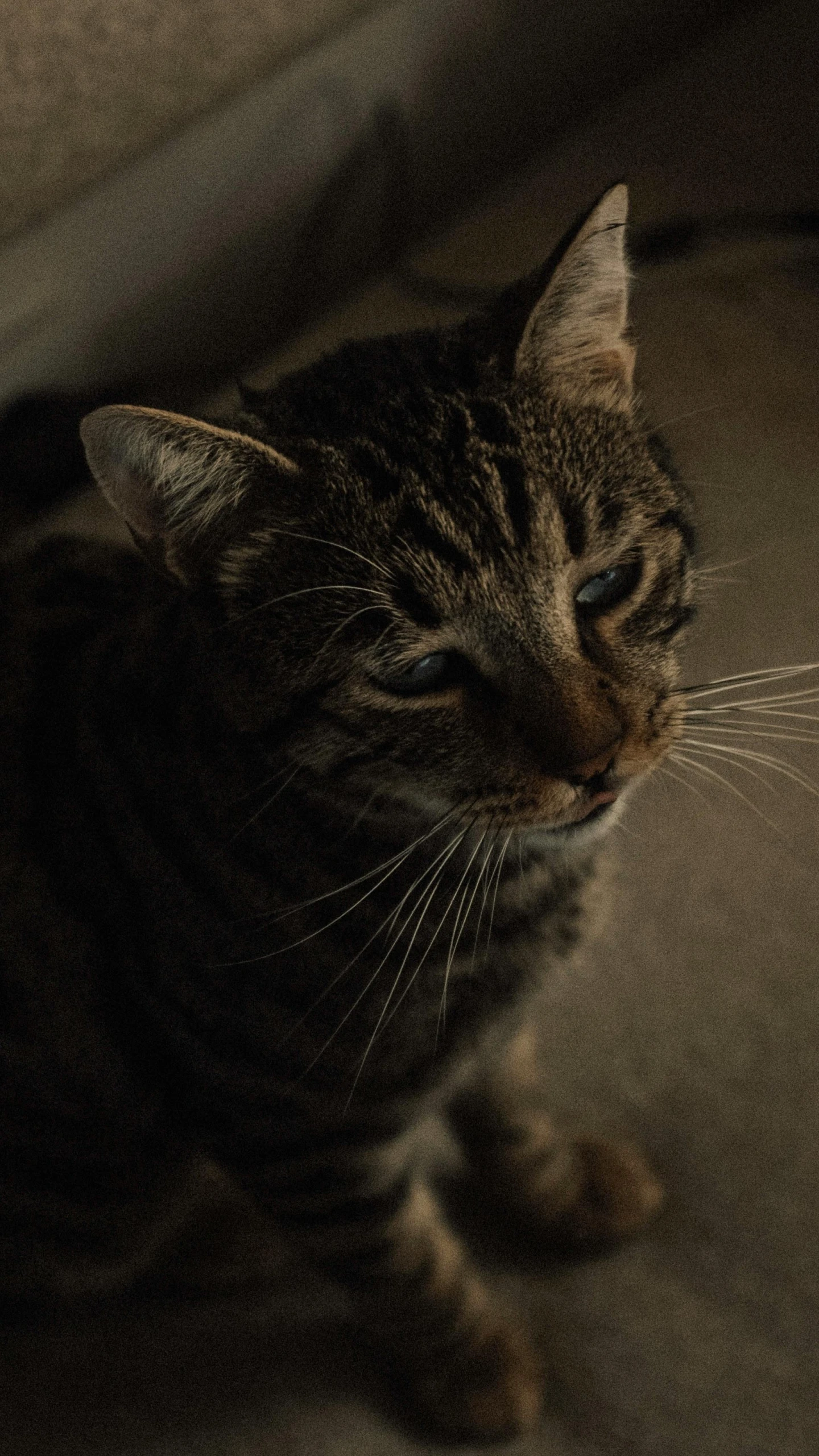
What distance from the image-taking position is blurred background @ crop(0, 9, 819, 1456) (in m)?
1.13

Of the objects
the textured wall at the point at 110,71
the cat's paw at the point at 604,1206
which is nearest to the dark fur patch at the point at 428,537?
the cat's paw at the point at 604,1206

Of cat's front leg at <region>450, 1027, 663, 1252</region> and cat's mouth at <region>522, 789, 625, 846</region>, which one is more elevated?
cat's mouth at <region>522, 789, 625, 846</region>

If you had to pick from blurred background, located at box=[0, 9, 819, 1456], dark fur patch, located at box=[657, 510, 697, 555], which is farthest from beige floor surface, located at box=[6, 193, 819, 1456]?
dark fur patch, located at box=[657, 510, 697, 555]

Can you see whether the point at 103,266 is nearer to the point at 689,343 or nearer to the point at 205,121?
the point at 205,121

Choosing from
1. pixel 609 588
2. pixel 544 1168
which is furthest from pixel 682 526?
pixel 544 1168

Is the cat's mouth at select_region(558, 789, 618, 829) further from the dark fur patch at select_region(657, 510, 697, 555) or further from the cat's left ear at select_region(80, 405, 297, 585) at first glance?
the cat's left ear at select_region(80, 405, 297, 585)

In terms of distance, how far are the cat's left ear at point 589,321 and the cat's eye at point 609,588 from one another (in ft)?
0.40

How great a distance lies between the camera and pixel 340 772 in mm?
922

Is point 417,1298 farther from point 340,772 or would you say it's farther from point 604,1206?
point 340,772

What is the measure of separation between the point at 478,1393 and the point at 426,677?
2.10 feet

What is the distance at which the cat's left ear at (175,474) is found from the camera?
0.80m

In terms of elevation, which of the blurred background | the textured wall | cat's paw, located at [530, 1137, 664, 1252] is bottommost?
cat's paw, located at [530, 1137, 664, 1252]

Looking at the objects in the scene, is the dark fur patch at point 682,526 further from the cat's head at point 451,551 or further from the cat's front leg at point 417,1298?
the cat's front leg at point 417,1298

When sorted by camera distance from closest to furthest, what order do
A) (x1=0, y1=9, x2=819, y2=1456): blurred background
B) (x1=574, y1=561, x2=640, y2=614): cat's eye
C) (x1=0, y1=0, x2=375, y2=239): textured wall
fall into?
(x1=574, y1=561, x2=640, y2=614): cat's eye, (x1=0, y1=9, x2=819, y2=1456): blurred background, (x1=0, y1=0, x2=375, y2=239): textured wall
